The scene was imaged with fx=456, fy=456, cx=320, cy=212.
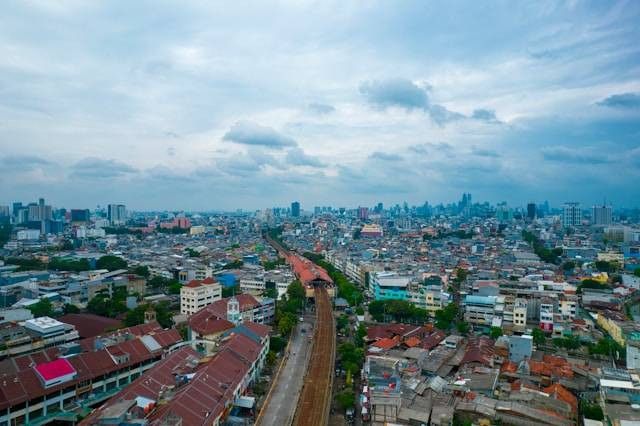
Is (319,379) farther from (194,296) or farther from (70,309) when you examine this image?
(70,309)

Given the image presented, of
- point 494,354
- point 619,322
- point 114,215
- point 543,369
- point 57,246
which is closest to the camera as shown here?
point 543,369

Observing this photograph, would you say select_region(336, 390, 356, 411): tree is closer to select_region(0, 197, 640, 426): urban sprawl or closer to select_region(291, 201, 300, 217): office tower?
select_region(0, 197, 640, 426): urban sprawl

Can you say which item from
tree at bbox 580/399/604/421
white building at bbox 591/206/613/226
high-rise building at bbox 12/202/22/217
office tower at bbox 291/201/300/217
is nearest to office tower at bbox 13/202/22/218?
high-rise building at bbox 12/202/22/217

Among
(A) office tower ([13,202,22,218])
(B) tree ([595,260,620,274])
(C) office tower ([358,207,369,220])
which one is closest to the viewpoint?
(B) tree ([595,260,620,274])

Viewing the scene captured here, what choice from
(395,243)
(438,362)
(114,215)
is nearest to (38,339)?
(438,362)

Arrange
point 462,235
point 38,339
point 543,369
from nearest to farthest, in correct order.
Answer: point 543,369, point 38,339, point 462,235

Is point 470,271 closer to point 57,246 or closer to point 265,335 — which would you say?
point 265,335
